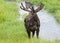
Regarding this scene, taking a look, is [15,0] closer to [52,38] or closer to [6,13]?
[6,13]

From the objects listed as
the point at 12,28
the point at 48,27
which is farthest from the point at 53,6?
the point at 12,28

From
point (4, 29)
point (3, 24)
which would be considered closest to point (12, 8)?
point (3, 24)

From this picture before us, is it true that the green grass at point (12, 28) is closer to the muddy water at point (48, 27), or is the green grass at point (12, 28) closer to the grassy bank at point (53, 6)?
the muddy water at point (48, 27)

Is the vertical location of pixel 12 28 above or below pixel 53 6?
above

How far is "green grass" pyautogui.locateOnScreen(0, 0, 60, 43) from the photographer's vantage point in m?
8.89

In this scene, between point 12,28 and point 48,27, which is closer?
point 12,28

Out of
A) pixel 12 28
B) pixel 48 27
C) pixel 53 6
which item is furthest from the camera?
pixel 53 6

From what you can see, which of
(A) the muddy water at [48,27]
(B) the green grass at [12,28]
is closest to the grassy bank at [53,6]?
Result: (A) the muddy water at [48,27]

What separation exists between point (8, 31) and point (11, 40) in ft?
5.55

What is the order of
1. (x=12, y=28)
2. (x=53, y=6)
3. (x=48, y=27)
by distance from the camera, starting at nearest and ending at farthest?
(x=12, y=28) → (x=48, y=27) → (x=53, y=6)

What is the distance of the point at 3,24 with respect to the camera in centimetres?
1200

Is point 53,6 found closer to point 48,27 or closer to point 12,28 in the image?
point 48,27

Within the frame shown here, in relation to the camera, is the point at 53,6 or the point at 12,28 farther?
the point at 53,6

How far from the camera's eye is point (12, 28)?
11.1 m
